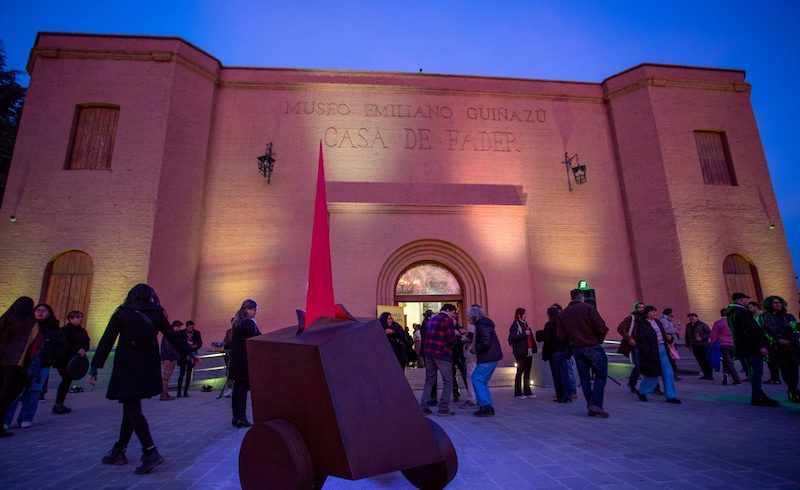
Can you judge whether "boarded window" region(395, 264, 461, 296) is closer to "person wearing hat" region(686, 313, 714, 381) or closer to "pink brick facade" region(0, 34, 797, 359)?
"pink brick facade" region(0, 34, 797, 359)

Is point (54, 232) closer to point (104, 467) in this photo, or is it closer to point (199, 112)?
point (199, 112)

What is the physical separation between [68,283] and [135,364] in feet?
29.2

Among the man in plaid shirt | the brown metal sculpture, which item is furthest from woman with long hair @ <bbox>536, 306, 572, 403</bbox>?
the brown metal sculpture

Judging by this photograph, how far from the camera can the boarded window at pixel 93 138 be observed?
35.9ft

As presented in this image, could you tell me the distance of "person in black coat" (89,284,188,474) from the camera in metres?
3.40

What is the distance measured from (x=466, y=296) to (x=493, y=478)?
8460mm

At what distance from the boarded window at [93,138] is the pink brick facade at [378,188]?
0.27 metres

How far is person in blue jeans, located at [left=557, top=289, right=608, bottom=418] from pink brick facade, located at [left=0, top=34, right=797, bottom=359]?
5.28 metres

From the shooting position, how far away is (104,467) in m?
3.47

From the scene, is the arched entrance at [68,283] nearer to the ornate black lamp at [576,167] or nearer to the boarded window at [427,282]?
the boarded window at [427,282]

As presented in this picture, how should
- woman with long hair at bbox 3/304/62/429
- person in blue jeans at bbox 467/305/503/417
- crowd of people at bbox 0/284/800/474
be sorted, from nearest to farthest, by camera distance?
crowd of people at bbox 0/284/800/474, woman with long hair at bbox 3/304/62/429, person in blue jeans at bbox 467/305/503/417

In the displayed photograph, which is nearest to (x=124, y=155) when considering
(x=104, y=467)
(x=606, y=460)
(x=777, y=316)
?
(x=104, y=467)

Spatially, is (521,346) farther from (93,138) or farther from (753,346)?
(93,138)

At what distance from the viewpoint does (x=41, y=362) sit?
5562mm
